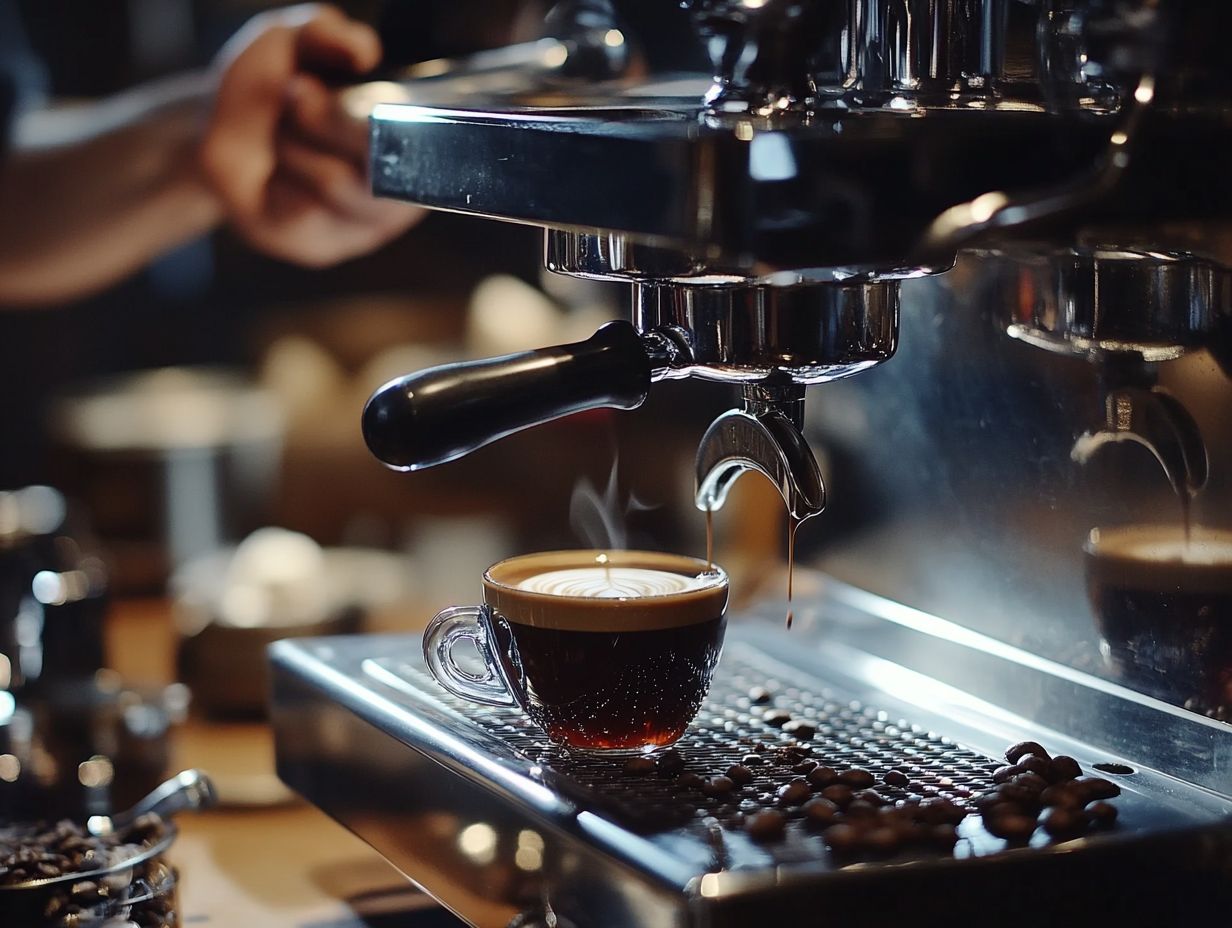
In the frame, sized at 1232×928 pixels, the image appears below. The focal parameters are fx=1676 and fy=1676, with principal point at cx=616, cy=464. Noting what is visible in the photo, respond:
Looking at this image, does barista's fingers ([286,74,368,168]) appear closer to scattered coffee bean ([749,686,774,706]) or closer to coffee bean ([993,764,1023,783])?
scattered coffee bean ([749,686,774,706])

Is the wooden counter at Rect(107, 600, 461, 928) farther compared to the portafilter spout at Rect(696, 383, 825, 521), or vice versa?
the wooden counter at Rect(107, 600, 461, 928)

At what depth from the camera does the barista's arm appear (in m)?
1.05

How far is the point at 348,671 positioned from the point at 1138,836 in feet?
1.21

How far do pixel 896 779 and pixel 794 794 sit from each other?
5 centimetres

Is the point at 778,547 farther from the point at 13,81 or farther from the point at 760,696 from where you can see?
the point at 13,81

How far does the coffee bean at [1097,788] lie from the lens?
59cm

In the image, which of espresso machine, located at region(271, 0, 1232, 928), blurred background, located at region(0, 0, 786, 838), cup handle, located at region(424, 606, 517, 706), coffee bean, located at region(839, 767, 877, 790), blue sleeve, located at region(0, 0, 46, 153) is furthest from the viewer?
blurred background, located at region(0, 0, 786, 838)

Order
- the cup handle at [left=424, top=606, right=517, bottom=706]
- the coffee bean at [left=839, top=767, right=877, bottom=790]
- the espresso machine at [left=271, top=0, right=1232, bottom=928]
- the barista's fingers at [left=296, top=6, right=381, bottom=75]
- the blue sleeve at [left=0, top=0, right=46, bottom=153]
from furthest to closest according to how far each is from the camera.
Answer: the blue sleeve at [left=0, top=0, right=46, bottom=153], the barista's fingers at [left=296, top=6, right=381, bottom=75], the cup handle at [left=424, top=606, right=517, bottom=706], the coffee bean at [left=839, top=767, right=877, bottom=790], the espresso machine at [left=271, top=0, right=1232, bottom=928]

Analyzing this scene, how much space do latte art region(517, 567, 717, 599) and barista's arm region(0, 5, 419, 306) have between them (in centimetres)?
40

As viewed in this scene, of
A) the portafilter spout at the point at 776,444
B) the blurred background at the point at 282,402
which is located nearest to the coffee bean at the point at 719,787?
the portafilter spout at the point at 776,444

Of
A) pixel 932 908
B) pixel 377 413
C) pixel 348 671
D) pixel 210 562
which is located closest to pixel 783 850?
pixel 932 908

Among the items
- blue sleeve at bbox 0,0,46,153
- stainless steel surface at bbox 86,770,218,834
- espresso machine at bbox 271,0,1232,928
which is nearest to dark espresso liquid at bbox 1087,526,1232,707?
espresso machine at bbox 271,0,1232,928

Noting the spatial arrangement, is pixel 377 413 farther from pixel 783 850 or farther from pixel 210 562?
pixel 210 562

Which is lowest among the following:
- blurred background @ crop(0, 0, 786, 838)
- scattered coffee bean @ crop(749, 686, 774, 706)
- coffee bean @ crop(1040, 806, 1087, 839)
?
blurred background @ crop(0, 0, 786, 838)
